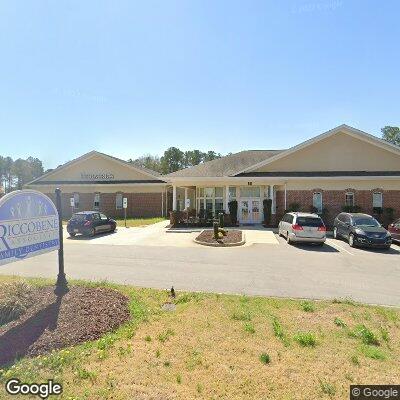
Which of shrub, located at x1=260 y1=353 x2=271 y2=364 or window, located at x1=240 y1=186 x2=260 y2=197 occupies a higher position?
window, located at x1=240 y1=186 x2=260 y2=197

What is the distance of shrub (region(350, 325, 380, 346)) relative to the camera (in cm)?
545

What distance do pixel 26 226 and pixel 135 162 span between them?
89483mm

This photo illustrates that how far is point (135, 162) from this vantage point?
3718 inches

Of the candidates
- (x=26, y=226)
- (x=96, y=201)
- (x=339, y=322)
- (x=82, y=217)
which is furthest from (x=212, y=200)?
(x=339, y=322)

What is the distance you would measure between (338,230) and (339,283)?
393 inches

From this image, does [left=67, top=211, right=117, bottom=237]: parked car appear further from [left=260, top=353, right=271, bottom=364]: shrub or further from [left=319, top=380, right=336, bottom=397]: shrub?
[left=319, top=380, right=336, bottom=397]: shrub

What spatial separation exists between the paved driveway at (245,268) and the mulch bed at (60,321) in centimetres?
228

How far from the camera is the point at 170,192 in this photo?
37562 mm

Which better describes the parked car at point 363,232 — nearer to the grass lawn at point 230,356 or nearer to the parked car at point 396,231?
the parked car at point 396,231

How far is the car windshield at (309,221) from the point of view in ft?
53.0

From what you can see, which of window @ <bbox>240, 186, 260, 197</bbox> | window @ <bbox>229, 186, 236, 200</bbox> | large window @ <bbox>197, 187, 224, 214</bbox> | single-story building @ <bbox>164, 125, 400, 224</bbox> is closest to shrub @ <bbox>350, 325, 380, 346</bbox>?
single-story building @ <bbox>164, 125, 400, 224</bbox>

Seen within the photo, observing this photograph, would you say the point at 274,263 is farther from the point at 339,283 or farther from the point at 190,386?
the point at 190,386

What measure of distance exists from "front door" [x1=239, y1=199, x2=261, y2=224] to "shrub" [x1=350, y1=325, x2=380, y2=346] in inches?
832

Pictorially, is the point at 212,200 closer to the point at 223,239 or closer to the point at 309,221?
the point at 223,239
